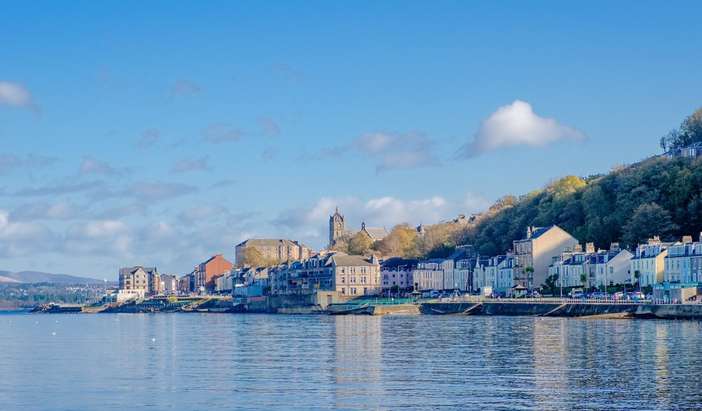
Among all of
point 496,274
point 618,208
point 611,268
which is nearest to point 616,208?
point 618,208

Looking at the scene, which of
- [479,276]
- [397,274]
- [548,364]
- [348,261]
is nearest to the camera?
[548,364]

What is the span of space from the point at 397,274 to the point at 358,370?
11547 centimetres

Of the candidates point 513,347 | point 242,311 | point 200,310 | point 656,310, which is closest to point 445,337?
point 513,347

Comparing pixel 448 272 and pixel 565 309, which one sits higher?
pixel 448 272

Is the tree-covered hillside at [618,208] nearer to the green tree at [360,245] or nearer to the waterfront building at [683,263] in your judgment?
the waterfront building at [683,263]

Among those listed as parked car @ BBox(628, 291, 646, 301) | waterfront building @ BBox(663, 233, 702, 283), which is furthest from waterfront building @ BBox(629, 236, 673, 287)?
parked car @ BBox(628, 291, 646, 301)

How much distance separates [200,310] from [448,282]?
44.7 meters

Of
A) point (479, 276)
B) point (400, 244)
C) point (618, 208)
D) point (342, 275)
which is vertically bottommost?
point (479, 276)

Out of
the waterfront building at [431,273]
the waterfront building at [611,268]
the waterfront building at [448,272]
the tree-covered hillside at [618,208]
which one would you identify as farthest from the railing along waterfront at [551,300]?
the waterfront building at [431,273]

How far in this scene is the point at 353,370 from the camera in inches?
1778

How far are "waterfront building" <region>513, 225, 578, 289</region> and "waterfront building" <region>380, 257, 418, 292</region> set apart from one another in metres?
30.7

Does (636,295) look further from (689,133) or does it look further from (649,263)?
(689,133)

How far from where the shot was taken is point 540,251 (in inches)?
5069

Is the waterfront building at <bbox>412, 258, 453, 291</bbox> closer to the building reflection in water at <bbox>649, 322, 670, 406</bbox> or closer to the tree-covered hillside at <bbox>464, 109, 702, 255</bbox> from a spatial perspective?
the tree-covered hillside at <bbox>464, 109, 702, 255</bbox>
